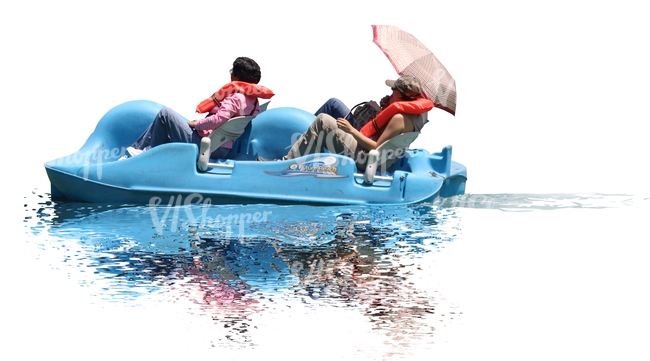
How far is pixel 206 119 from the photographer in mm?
9430

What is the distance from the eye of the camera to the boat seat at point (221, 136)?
30.7 ft

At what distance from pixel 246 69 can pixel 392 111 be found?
1.26m

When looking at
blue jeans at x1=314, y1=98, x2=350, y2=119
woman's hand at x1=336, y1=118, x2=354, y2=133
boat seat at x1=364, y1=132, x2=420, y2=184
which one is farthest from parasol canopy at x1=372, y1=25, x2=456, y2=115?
blue jeans at x1=314, y1=98, x2=350, y2=119

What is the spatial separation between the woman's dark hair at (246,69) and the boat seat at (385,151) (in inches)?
46.3

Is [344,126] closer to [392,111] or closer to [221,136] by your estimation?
[392,111]

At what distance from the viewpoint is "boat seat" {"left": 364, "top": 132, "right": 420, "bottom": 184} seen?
30.6 feet

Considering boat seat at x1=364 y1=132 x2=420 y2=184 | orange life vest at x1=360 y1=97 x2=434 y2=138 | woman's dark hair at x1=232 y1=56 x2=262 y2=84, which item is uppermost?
woman's dark hair at x1=232 y1=56 x2=262 y2=84

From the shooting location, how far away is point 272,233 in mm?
8555

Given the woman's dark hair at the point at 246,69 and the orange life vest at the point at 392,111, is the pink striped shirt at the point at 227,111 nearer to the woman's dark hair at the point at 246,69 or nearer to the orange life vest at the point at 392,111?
the woman's dark hair at the point at 246,69

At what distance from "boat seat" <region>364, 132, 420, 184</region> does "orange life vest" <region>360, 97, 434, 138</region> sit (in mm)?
184

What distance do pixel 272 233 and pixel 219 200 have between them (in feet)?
3.10

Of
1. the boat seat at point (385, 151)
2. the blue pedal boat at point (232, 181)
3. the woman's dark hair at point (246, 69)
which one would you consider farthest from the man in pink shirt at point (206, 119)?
the boat seat at point (385, 151)

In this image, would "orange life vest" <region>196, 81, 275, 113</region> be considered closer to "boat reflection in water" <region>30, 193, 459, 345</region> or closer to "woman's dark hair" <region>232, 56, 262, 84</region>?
"woman's dark hair" <region>232, 56, 262, 84</region>

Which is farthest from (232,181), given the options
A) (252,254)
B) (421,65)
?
(421,65)
